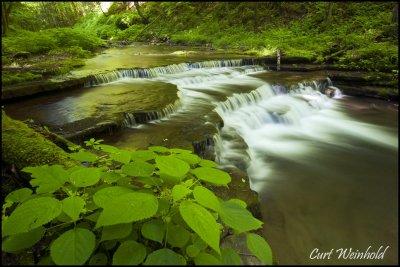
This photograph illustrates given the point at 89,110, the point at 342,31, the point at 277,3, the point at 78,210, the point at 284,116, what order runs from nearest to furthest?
the point at 78,210, the point at 89,110, the point at 284,116, the point at 342,31, the point at 277,3

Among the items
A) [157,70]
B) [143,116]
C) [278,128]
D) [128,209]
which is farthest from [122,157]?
[157,70]

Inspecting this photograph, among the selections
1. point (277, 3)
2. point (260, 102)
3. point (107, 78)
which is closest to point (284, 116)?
point (260, 102)

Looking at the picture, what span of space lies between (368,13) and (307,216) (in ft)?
62.1

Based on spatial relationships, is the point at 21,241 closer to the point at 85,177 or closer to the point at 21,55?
the point at 85,177

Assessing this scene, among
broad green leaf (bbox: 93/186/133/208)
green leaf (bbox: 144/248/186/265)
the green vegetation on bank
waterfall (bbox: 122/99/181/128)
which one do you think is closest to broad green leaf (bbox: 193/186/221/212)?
green leaf (bbox: 144/248/186/265)

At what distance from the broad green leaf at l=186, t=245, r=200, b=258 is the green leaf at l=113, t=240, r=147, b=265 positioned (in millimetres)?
181

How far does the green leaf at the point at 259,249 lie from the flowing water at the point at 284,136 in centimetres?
307

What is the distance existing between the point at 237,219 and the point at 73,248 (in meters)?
0.69

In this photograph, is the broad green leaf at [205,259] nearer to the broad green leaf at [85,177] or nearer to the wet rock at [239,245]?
the wet rock at [239,245]

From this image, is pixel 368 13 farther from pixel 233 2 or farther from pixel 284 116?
pixel 284 116

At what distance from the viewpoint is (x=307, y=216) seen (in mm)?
5211

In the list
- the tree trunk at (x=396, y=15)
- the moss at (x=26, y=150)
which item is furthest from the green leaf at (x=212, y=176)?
the tree trunk at (x=396, y=15)

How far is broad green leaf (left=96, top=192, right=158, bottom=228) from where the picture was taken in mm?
1195

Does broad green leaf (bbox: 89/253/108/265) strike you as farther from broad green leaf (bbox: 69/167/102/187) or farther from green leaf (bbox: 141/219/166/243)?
broad green leaf (bbox: 69/167/102/187)
